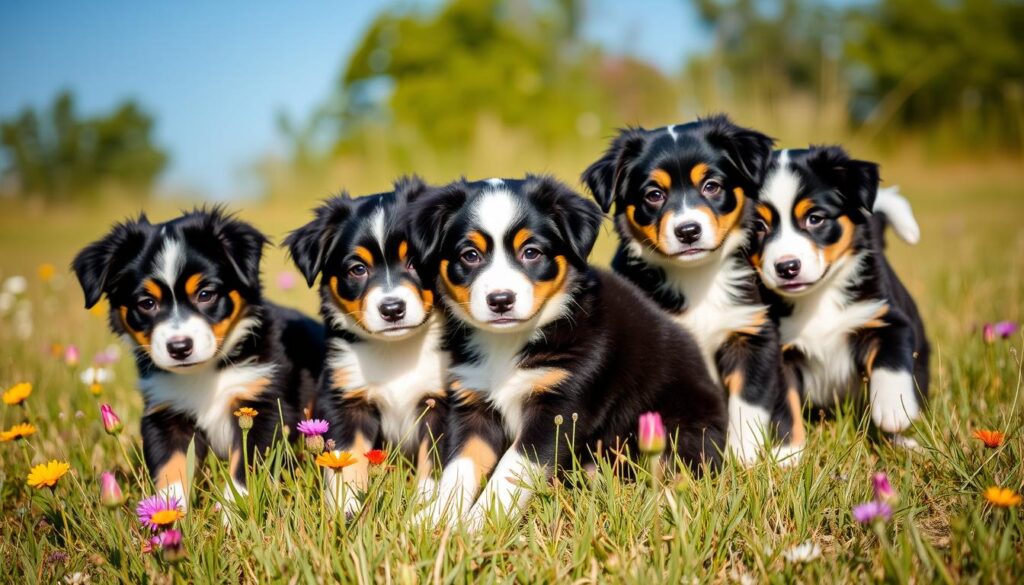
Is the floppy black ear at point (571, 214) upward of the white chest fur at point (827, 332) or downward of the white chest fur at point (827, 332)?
upward

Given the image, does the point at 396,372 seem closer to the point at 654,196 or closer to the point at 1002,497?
the point at 654,196

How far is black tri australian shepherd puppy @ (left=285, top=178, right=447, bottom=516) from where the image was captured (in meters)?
2.83

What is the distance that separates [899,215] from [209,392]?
2.76m

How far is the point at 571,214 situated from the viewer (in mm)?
2715

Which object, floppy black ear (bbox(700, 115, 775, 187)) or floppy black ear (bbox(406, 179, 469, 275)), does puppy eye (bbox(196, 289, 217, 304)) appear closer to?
floppy black ear (bbox(406, 179, 469, 275))

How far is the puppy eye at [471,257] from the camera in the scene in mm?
2654

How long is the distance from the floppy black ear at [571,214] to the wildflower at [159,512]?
1409 millimetres

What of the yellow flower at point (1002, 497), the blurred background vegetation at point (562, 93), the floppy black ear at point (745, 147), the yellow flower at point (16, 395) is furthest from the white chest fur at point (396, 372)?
the blurred background vegetation at point (562, 93)

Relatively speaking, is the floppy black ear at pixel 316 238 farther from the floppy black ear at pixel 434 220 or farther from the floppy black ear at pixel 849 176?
the floppy black ear at pixel 849 176

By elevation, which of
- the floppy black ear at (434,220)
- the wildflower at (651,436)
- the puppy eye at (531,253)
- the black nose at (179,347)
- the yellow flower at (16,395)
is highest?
the floppy black ear at (434,220)

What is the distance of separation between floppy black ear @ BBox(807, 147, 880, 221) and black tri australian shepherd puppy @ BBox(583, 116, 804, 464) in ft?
0.70

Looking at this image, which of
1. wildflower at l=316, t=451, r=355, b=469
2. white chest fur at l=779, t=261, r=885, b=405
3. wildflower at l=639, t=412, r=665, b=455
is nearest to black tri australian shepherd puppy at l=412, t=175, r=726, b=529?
wildflower at l=316, t=451, r=355, b=469

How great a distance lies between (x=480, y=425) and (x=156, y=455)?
1.18m

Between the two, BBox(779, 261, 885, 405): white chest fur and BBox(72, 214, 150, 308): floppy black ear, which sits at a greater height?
BBox(72, 214, 150, 308): floppy black ear
